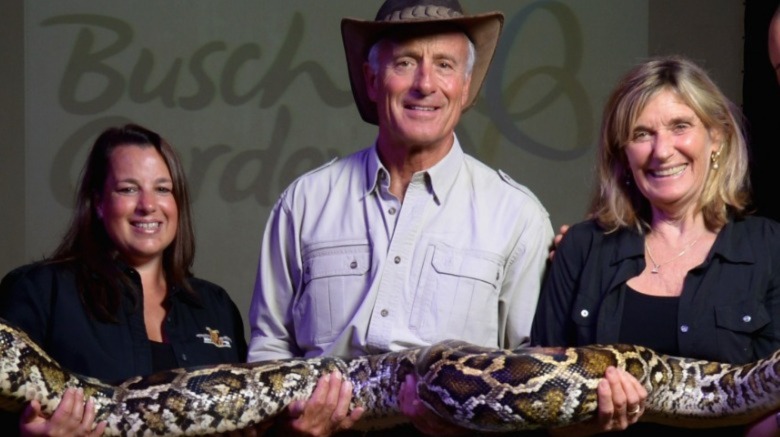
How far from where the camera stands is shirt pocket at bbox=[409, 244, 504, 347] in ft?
10.8

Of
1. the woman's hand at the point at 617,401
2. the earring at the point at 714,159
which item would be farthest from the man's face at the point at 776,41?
the woman's hand at the point at 617,401

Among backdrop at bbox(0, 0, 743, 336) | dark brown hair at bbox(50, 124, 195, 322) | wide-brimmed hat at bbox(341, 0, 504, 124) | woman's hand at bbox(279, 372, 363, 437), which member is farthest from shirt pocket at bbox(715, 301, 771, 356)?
backdrop at bbox(0, 0, 743, 336)

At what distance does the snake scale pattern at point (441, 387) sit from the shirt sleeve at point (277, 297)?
9.6 inches

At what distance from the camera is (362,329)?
3283 mm

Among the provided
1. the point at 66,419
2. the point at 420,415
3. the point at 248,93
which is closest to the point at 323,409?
the point at 420,415

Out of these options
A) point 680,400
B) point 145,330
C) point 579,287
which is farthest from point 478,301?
point 145,330

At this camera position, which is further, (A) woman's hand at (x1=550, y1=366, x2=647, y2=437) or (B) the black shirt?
(B) the black shirt

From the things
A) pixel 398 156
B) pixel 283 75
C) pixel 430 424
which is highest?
pixel 283 75

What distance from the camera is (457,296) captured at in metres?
3.31

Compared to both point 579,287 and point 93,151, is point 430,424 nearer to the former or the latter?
point 579,287

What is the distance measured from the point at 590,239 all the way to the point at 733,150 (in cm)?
47

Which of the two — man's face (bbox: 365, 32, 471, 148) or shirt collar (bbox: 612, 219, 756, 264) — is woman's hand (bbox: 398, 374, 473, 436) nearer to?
shirt collar (bbox: 612, 219, 756, 264)

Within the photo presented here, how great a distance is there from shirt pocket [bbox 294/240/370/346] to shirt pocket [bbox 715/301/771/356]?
103 cm

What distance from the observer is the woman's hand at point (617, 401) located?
109 inches
